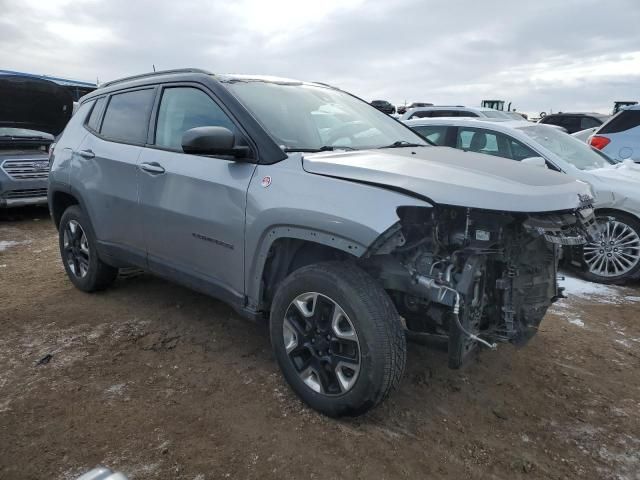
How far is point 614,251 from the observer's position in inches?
209

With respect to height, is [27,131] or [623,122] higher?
[623,122]

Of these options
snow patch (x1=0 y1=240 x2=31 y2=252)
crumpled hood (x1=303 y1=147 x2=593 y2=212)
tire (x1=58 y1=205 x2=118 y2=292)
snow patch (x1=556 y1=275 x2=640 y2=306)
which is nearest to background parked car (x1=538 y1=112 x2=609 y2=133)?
snow patch (x1=556 y1=275 x2=640 y2=306)

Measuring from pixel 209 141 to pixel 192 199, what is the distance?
582 mm

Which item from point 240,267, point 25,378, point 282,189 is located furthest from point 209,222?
point 25,378

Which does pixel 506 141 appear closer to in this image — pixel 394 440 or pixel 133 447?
pixel 394 440

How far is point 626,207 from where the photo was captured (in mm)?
5207

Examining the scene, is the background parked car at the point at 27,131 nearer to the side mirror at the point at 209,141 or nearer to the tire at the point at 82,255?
the tire at the point at 82,255

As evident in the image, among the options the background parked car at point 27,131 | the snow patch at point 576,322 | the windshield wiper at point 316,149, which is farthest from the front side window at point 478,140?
the background parked car at point 27,131

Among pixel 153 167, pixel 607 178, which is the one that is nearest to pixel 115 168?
pixel 153 167

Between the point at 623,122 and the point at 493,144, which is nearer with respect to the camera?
the point at 493,144

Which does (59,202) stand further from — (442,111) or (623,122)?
(442,111)

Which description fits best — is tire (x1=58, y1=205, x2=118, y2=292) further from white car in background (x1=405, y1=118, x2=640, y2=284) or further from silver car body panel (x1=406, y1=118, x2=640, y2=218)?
silver car body panel (x1=406, y1=118, x2=640, y2=218)

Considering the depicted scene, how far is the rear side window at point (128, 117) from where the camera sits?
384cm

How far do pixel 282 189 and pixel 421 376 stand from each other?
1516 millimetres
